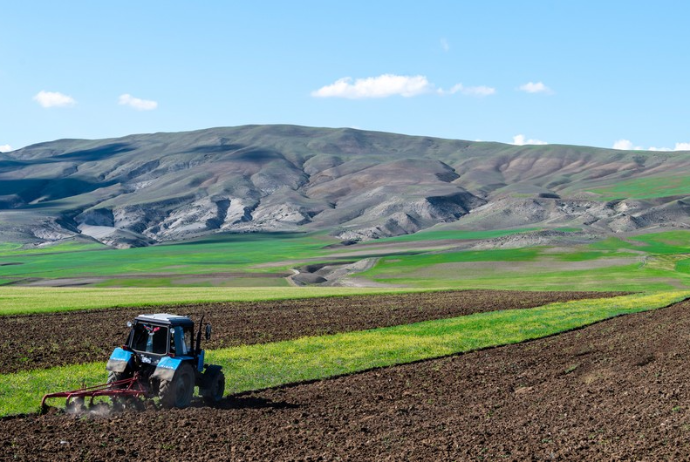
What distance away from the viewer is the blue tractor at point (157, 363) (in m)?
20.2

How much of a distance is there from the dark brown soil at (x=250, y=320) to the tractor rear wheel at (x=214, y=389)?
10232 mm

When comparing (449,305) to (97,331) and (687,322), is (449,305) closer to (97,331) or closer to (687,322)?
(687,322)

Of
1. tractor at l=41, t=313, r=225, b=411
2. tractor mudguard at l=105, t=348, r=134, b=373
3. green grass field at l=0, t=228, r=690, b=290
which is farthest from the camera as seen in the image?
green grass field at l=0, t=228, r=690, b=290

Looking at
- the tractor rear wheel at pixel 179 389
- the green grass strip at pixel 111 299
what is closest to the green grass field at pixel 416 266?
the green grass strip at pixel 111 299

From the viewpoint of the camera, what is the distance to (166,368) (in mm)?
20188

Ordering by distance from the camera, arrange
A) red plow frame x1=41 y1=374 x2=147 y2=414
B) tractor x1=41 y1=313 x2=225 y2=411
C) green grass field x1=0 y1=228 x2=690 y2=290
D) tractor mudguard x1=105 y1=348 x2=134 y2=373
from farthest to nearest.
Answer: green grass field x1=0 y1=228 x2=690 y2=290 → tractor mudguard x1=105 y1=348 x2=134 y2=373 → tractor x1=41 y1=313 x2=225 y2=411 → red plow frame x1=41 y1=374 x2=147 y2=414

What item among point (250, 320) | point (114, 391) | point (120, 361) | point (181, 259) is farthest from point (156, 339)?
point (181, 259)

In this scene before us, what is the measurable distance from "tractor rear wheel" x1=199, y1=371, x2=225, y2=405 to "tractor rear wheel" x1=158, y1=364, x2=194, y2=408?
73cm

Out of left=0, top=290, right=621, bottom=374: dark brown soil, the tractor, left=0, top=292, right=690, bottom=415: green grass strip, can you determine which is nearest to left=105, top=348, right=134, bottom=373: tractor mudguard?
the tractor

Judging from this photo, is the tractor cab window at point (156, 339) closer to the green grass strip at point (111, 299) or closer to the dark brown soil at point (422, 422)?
the dark brown soil at point (422, 422)

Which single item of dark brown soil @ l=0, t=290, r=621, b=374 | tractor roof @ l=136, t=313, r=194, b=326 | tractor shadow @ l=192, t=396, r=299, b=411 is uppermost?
tractor roof @ l=136, t=313, r=194, b=326

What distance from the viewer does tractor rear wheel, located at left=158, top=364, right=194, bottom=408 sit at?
20.2 metres

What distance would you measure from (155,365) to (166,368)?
2.85ft

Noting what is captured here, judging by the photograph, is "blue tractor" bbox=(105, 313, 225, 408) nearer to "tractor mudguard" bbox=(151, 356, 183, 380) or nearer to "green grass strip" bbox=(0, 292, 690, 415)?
"tractor mudguard" bbox=(151, 356, 183, 380)
